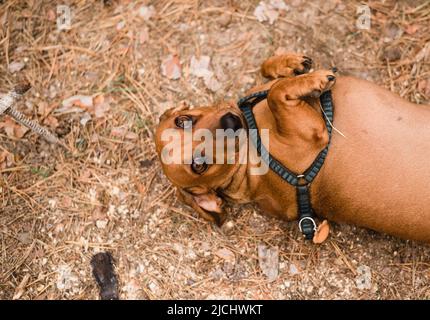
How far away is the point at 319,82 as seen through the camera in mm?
2727

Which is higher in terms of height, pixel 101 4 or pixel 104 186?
pixel 101 4

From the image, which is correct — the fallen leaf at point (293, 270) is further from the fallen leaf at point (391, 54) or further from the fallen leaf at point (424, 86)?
the fallen leaf at point (391, 54)

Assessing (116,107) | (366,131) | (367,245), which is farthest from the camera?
(116,107)

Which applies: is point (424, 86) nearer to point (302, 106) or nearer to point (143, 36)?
point (302, 106)

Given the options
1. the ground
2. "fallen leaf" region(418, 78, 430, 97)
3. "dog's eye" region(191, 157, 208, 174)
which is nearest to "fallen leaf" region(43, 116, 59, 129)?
the ground

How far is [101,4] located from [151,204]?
172 centimetres

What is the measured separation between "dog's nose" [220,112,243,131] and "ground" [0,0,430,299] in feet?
2.63

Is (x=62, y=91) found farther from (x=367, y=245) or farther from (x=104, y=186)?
(x=367, y=245)

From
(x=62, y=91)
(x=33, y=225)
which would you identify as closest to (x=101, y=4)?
(x=62, y=91)

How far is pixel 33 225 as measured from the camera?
3.39 meters

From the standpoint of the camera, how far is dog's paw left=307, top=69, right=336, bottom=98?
8.93 ft

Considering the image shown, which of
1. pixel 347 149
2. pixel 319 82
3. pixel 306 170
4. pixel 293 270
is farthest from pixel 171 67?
pixel 293 270

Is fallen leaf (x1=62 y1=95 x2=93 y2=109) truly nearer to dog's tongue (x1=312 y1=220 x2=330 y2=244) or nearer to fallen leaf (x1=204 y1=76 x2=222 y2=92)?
fallen leaf (x1=204 y1=76 x2=222 y2=92)

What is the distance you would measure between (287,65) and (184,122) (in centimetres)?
90
